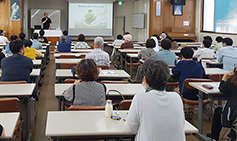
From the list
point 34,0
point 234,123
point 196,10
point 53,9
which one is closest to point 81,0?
point 53,9

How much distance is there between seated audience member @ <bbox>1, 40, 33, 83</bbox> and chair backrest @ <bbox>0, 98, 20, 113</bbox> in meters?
1.28

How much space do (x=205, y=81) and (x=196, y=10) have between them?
37.3 ft

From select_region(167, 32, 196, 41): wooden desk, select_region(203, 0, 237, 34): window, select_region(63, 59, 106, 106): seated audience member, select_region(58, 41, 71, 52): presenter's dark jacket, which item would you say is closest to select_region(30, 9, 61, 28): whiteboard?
select_region(167, 32, 196, 41): wooden desk

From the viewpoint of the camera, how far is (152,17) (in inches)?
579

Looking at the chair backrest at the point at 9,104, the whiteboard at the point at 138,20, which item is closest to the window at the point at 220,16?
the whiteboard at the point at 138,20

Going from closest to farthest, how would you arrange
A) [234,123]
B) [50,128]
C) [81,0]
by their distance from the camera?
[50,128] < [234,123] < [81,0]

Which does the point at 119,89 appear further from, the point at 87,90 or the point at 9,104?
the point at 9,104

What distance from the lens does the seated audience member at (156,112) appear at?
1.98 meters

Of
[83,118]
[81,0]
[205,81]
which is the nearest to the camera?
[83,118]

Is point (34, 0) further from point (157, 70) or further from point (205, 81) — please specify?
point (157, 70)

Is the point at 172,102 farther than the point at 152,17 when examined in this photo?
No

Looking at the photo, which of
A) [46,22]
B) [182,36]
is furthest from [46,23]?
[182,36]

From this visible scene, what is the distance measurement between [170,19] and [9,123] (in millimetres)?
13370

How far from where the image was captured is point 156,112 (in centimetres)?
198
